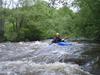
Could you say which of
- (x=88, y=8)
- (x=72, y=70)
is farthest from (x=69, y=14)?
(x=72, y=70)

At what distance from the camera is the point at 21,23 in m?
36.5

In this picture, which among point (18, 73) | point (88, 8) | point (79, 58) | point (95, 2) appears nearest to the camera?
point (18, 73)

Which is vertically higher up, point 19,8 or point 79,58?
point 19,8

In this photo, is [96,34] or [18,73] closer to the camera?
[18,73]

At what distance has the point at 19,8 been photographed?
121 feet

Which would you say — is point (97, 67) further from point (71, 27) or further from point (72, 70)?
point (71, 27)

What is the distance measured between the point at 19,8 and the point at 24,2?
4.31 ft

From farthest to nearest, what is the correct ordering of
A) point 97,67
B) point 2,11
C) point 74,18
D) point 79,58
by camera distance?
point 2,11, point 74,18, point 79,58, point 97,67

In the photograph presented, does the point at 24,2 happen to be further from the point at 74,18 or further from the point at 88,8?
the point at 88,8

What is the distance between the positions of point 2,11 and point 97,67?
28518 millimetres

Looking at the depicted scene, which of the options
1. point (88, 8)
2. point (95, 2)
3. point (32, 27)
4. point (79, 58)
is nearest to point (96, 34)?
point (88, 8)

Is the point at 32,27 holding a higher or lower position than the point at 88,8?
lower

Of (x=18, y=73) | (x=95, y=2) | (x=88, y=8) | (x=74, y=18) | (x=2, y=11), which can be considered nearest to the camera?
(x=18, y=73)

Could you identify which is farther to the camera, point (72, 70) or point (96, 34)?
point (96, 34)
